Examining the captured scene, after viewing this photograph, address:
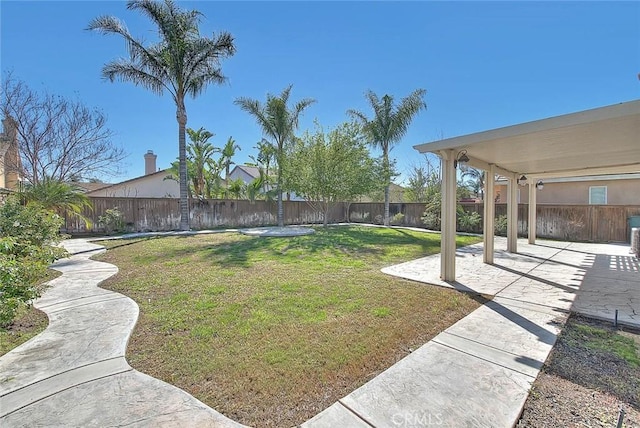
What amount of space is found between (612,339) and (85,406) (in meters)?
5.20

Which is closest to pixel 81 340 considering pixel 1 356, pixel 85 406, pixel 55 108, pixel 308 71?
pixel 1 356

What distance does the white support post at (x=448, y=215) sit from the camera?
17.8 ft

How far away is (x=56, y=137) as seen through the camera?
14.1 meters

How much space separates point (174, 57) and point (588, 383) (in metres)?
16.4

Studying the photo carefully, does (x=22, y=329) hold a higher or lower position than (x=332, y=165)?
lower

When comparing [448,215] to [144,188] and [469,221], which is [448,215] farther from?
[144,188]

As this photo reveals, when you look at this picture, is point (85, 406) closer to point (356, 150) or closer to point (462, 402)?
point (462, 402)

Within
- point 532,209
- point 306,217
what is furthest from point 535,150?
point 306,217

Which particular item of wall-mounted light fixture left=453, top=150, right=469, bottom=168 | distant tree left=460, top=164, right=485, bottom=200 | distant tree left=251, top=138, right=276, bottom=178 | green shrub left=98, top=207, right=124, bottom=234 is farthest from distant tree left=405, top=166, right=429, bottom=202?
green shrub left=98, top=207, right=124, bottom=234

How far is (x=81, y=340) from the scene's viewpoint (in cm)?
308

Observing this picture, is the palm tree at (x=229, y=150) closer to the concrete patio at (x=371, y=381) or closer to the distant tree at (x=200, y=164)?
the distant tree at (x=200, y=164)

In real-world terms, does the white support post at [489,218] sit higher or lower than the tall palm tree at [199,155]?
lower

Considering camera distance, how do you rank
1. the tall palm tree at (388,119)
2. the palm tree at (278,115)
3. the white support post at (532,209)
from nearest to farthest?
the white support post at (532,209) → the palm tree at (278,115) → the tall palm tree at (388,119)

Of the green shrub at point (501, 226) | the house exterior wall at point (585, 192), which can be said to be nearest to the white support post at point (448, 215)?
the green shrub at point (501, 226)
